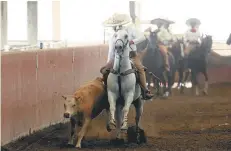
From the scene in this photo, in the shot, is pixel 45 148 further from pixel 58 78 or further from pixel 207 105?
pixel 207 105

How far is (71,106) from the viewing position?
997 centimetres

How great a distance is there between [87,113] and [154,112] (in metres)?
6.67

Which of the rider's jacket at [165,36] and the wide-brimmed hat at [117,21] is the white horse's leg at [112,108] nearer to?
the wide-brimmed hat at [117,21]

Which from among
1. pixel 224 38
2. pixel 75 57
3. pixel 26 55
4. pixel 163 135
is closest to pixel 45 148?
pixel 26 55

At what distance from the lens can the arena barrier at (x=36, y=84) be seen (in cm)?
1032

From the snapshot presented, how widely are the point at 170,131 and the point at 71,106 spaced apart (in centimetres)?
334

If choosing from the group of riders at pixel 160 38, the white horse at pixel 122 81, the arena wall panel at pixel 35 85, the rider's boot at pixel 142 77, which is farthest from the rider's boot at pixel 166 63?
the white horse at pixel 122 81

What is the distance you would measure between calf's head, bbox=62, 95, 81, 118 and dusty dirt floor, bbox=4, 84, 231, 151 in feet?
1.74

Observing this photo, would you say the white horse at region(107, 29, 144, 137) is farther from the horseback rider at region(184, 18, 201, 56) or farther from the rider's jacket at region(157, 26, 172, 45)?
the rider's jacket at region(157, 26, 172, 45)

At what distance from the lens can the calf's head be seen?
9906 millimetres

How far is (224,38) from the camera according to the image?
3095 centimetres

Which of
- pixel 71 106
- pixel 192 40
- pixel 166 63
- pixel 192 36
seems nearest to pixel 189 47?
pixel 192 40

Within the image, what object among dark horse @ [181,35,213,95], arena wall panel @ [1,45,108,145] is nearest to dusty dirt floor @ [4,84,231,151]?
arena wall panel @ [1,45,108,145]

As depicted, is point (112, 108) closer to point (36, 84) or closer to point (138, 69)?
point (138, 69)
